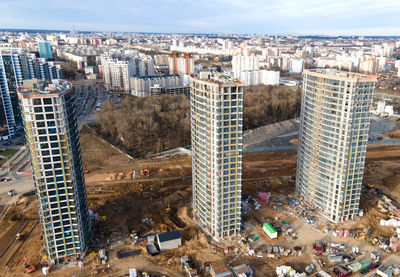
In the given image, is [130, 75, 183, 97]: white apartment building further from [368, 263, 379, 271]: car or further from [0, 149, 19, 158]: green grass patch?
[368, 263, 379, 271]: car

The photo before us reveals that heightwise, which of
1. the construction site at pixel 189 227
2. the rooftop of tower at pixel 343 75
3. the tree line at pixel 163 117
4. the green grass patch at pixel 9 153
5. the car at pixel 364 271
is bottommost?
the car at pixel 364 271

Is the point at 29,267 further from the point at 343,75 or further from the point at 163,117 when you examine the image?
the point at 163,117

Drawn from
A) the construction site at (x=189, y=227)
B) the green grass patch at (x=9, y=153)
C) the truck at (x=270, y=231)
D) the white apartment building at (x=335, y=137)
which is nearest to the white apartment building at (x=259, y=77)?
the construction site at (x=189, y=227)

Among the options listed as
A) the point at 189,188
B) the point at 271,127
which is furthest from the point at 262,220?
the point at 271,127

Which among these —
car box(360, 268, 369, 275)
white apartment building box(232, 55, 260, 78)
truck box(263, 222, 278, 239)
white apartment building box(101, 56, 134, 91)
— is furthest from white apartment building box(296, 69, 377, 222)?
white apartment building box(232, 55, 260, 78)

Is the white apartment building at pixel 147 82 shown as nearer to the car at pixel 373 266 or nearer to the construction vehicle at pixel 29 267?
the construction vehicle at pixel 29 267

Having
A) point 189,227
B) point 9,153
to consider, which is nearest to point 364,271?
point 189,227
